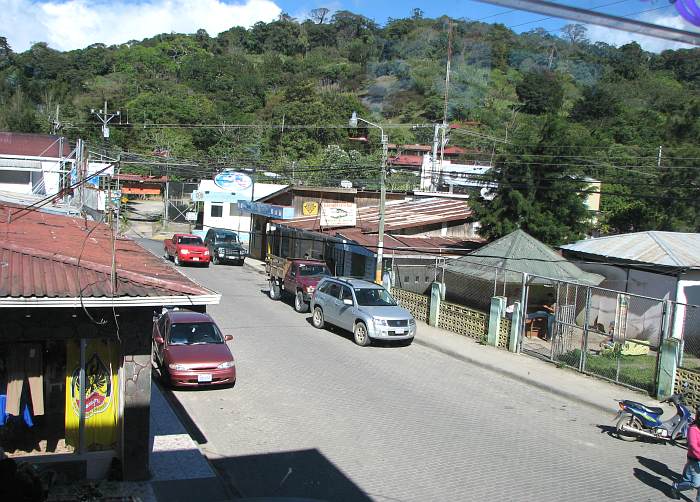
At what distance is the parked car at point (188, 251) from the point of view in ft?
115

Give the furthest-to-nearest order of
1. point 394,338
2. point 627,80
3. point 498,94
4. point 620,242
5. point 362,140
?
point 498,94, point 627,80, point 362,140, point 620,242, point 394,338

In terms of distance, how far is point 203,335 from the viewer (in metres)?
15.3

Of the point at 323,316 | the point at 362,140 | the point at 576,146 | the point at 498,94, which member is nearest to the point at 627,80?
the point at 498,94

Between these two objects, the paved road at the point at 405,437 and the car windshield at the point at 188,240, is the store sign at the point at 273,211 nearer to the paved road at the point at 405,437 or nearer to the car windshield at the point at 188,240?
the car windshield at the point at 188,240

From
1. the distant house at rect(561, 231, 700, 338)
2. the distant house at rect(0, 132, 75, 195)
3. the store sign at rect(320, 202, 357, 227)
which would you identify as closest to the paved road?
the distant house at rect(561, 231, 700, 338)

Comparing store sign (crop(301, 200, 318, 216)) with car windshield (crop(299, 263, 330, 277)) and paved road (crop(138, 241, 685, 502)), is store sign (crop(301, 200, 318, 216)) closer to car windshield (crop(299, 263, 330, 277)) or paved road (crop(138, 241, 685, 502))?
car windshield (crop(299, 263, 330, 277))

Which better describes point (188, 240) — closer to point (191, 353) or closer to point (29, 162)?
point (29, 162)

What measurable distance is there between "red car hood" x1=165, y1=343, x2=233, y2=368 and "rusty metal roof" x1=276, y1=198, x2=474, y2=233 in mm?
16181

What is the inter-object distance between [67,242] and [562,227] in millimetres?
21109

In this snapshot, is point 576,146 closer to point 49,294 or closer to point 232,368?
point 232,368

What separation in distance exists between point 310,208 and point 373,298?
1855cm

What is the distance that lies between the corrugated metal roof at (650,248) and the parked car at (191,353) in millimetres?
14348

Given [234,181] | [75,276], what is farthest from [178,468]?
[234,181]

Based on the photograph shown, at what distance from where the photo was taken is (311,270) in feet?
85.6
